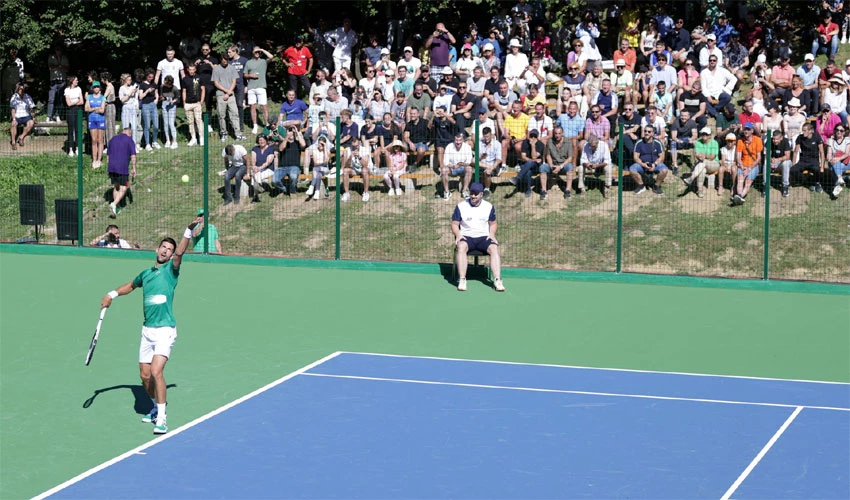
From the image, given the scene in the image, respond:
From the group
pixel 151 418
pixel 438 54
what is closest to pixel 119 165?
pixel 438 54

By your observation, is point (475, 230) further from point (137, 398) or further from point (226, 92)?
point (226, 92)

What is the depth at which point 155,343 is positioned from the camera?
12016 mm

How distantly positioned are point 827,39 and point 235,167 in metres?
13.4

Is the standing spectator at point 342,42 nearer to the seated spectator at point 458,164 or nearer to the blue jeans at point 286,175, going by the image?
the blue jeans at point 286,175

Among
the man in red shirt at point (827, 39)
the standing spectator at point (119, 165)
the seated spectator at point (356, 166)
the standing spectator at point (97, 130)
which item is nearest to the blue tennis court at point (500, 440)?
the seated spectator at point (356, 166)

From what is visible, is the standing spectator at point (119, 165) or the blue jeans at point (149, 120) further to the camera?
the blue jeans at point (149, 120)

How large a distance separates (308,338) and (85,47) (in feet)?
63.2

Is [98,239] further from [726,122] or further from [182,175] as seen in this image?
[726,122]

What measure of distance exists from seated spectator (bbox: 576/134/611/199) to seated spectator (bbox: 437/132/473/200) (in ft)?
6.45

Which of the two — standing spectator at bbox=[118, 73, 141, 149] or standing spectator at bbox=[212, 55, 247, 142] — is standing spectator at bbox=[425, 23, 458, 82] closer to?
standing spectator at bbox=[212, 55, 247, 142]

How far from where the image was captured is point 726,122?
23.2 metres

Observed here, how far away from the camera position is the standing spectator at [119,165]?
2395 centimetres

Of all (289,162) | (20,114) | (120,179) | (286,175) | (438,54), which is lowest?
(120,179)

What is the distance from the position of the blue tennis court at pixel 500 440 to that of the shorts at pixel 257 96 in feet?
44.8
